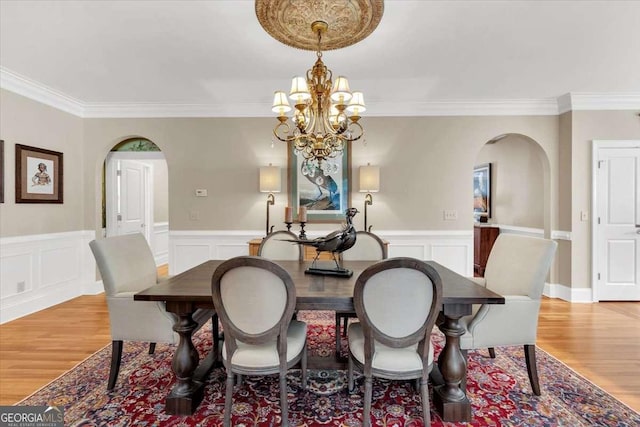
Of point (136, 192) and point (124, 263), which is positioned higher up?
point (136, 192)

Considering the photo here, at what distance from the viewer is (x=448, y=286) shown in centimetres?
189

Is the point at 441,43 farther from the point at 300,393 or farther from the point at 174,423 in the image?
the point at 174,423

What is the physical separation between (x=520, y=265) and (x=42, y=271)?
4858mm

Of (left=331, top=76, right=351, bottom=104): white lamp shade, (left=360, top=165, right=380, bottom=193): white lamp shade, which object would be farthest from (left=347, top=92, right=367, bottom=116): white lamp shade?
(left=360, top=165, right=380, bottom=193): white lamp shade

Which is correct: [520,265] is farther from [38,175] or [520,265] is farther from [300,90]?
[38,175]

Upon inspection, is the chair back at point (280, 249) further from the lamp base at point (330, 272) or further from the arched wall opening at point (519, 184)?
the arched wall opening at point (519, 184)

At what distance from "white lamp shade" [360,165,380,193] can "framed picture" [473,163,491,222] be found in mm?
2989

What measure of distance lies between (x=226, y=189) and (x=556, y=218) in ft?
14.4

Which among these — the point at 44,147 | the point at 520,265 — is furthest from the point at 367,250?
the point at 44,147

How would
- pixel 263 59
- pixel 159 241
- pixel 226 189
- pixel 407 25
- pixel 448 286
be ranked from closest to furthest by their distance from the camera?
pixel 448 286
pixel 407 25
pixel 263 59
pixel 226 189
pixel 159 241

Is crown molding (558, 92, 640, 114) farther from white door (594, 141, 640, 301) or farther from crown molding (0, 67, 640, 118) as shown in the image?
white door (594, 141, 640, 301)

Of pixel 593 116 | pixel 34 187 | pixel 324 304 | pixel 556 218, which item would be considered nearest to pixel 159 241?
pixel 34 187

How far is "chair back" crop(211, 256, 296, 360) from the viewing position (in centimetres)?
155

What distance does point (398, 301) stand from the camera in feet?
5.10
